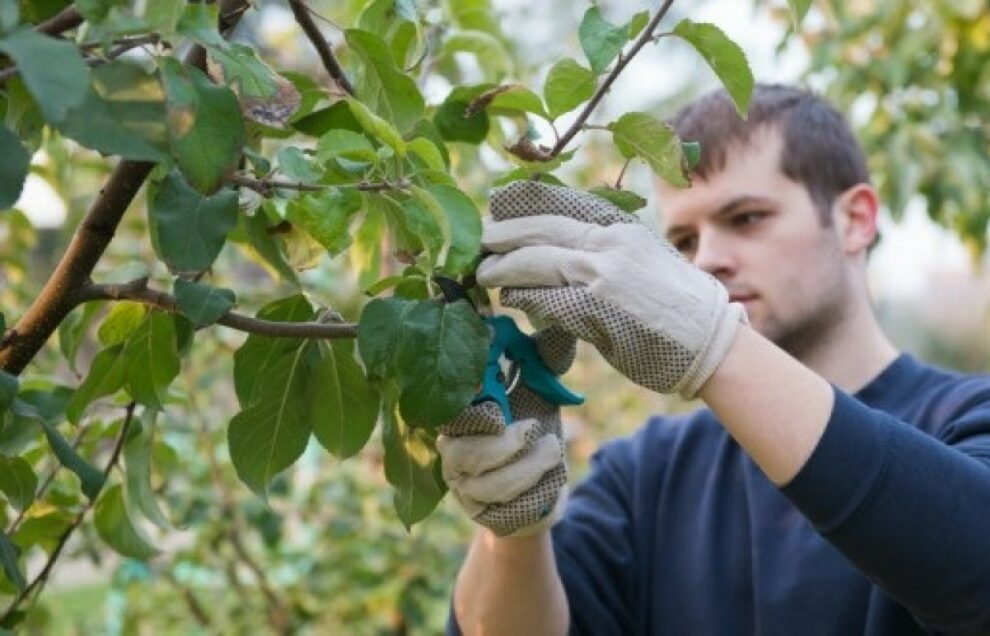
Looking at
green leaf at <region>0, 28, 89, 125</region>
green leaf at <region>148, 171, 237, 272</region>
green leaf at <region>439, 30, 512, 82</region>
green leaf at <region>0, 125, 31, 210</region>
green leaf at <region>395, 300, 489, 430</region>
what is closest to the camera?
green leaf at <region>0, 28, 89, 125</region>

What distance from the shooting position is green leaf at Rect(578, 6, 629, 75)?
1.05 m

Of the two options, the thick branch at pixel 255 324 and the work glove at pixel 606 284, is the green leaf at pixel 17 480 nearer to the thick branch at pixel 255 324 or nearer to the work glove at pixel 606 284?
the thick branch at pixel 255 324

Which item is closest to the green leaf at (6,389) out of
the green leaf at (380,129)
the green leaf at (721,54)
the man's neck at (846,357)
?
the green leaf at (380,129)

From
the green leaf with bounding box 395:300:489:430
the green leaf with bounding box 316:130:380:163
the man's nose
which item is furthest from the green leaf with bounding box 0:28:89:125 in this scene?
the man's nose

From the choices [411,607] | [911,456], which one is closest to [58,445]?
[911,456]

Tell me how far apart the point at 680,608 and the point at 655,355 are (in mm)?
739

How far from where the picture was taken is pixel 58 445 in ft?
3.46

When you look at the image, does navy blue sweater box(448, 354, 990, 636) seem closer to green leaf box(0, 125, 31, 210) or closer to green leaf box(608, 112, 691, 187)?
green leaf box(608, 112, 691, 187)

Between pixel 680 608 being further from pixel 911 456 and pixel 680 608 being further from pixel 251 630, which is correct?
pixel 251 630

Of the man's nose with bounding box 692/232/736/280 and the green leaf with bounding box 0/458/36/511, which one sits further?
the man's nose with bounding box 692/232/736/280

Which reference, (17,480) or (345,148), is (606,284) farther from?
(17,480)

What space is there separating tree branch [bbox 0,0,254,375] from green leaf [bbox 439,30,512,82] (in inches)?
19.8

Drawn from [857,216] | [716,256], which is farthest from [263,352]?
[857,216]

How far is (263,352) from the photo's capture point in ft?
3.76
